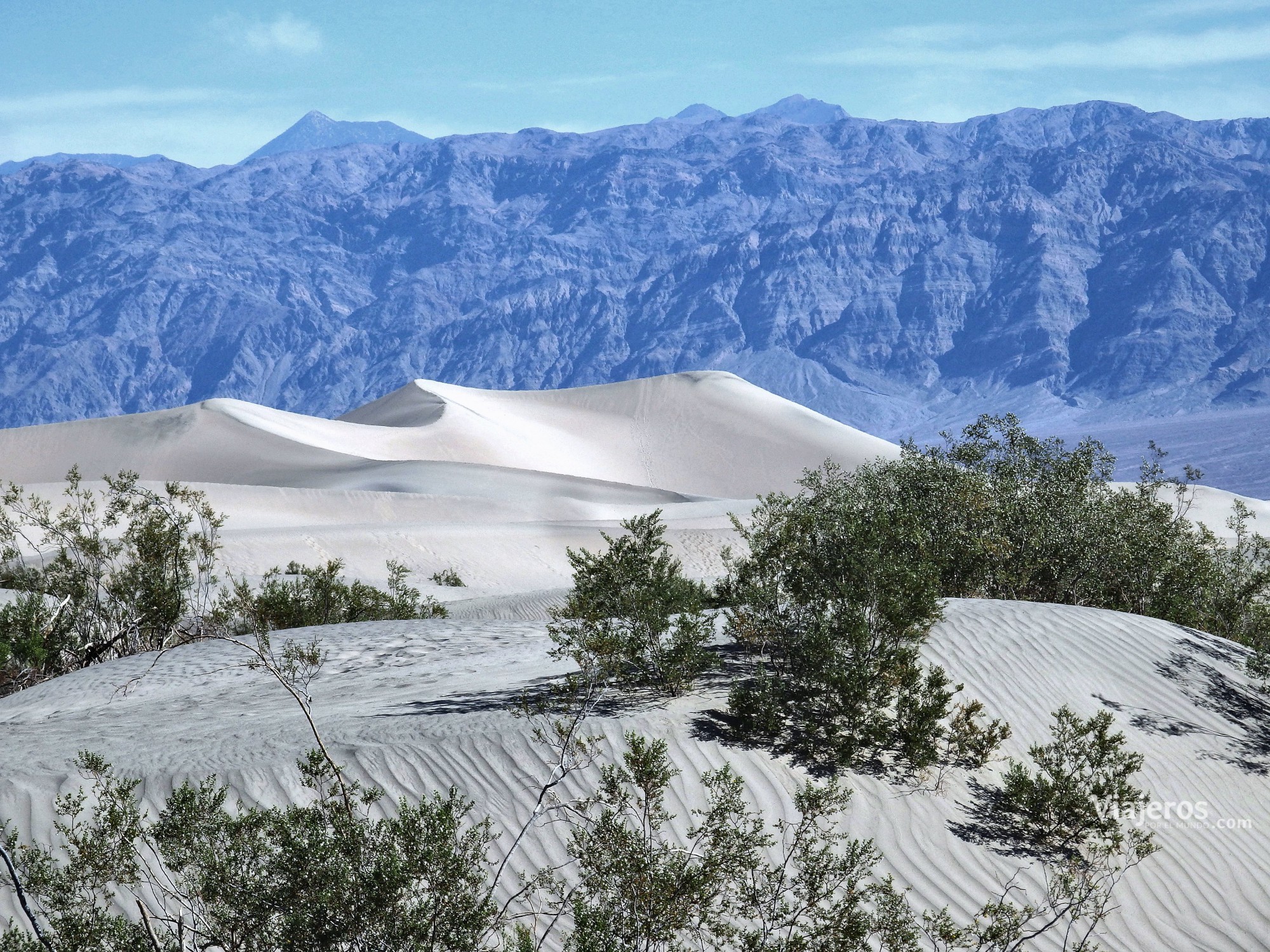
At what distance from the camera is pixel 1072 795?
7734mm

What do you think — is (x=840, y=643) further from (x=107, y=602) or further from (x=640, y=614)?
(x=107, y=602)

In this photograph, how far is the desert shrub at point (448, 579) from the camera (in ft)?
86.6

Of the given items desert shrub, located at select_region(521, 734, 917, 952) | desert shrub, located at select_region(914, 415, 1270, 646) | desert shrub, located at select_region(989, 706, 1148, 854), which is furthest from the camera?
desert shrub, located at select_region(914, 415, 1270, 646)

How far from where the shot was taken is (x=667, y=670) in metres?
8.78

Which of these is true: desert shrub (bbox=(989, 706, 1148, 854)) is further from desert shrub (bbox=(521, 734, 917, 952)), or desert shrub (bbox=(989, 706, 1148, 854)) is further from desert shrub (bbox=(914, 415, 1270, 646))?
desert shrub (bbox=(914, 415, 1270, 646))

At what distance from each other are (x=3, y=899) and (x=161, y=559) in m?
8.05

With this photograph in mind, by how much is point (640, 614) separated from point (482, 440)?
56.5 m

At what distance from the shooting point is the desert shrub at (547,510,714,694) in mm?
8828

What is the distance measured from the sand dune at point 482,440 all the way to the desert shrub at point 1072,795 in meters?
39.7

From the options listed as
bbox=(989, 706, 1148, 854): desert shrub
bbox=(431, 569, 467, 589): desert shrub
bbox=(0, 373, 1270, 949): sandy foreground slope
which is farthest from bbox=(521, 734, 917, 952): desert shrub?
bbox=(431, 569, 467, 589): desert shrub

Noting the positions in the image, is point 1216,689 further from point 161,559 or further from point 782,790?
point 161,559

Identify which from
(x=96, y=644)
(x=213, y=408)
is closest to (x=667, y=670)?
(x=96, y=644)

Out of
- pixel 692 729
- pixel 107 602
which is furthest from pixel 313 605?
pixel 692 729

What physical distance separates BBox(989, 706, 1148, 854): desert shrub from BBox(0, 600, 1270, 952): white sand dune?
0.99 ft
